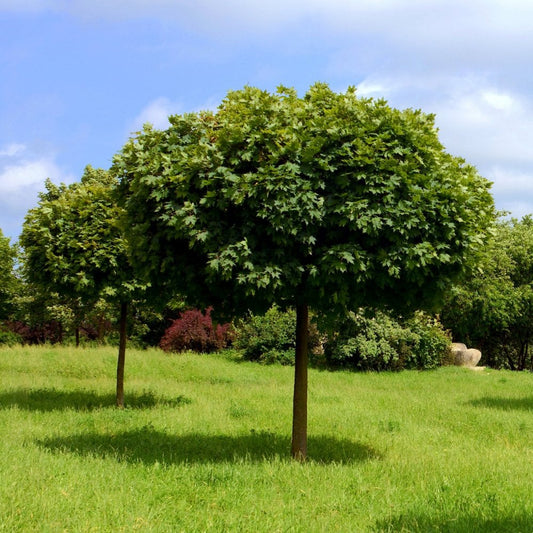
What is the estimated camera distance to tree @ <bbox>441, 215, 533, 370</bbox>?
3272cm

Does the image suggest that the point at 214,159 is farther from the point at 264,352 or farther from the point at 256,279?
the point at 264,352

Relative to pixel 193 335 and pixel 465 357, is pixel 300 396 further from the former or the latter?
pixel 465 357

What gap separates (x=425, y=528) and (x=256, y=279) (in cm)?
388

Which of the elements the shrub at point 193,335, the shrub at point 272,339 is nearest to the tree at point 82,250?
the shrub at point 272,339

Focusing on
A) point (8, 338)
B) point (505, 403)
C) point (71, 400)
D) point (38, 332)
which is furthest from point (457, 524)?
point (38, 332)

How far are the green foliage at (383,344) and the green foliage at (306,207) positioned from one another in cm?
1738

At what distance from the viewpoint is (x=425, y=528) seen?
20.9 feet

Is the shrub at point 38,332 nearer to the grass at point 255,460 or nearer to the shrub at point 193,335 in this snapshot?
the shrub at point 193,335

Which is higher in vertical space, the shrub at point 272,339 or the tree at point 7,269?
the tree at point 7,269

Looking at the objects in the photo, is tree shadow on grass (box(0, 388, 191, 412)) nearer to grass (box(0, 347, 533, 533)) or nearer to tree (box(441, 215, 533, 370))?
grass (box(0, 347, 533, 533))

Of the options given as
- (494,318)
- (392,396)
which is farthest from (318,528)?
(494,318)

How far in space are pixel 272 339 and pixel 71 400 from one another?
13626 mm

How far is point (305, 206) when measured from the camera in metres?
7.86

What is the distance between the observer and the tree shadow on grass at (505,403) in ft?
56.0
